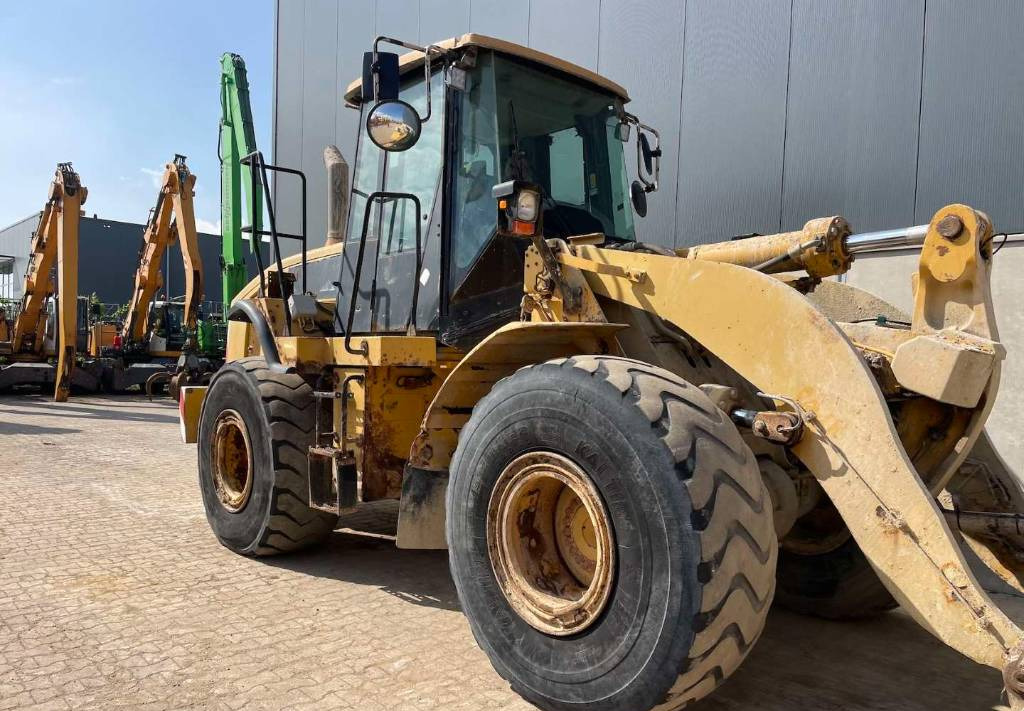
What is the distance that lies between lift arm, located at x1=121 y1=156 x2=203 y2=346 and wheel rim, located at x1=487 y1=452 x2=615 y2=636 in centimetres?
1699

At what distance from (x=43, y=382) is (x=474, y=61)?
1918 cm

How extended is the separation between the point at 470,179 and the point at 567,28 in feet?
24.7

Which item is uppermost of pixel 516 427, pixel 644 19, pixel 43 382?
pixel 644 19

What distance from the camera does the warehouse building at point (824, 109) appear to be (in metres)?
6.83

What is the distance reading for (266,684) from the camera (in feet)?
11.0

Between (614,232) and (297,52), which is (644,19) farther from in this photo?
(297,52)

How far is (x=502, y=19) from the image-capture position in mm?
11898

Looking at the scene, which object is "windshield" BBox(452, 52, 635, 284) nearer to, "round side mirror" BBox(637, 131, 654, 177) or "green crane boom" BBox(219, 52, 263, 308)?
"round side mirror" BBox(637, 131, 654, 177)

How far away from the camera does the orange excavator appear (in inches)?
727

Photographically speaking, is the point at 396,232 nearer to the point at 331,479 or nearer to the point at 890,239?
the point at 331,479

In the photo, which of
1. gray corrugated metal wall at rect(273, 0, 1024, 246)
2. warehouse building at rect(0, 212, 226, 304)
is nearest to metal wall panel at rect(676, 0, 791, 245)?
gray corrugated metal wall at rect(273, 0, 1024, 246)

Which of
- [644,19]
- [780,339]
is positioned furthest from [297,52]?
[780,339]

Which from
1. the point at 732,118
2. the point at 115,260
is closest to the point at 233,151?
the point at 732,118

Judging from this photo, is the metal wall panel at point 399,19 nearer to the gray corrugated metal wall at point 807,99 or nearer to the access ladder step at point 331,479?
the gray corrugated metal wall at point 807,99
